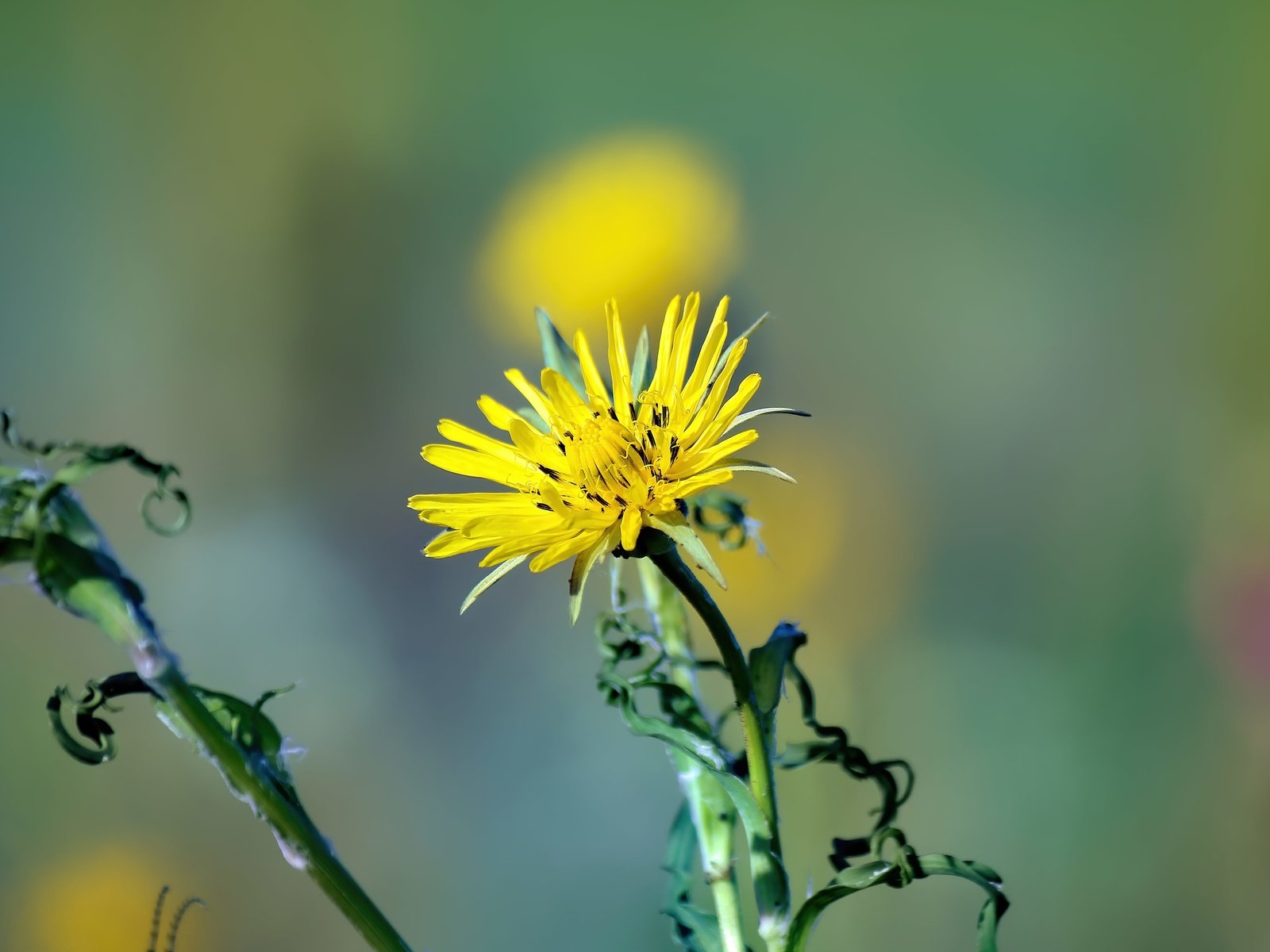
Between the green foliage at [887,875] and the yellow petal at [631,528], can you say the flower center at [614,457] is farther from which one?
the green foliage at [887,875]

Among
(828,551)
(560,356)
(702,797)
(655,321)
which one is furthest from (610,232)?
(702,797)

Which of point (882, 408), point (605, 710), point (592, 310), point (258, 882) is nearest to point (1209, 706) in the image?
point (882, 408)

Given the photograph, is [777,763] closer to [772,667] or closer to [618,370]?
[772,667]

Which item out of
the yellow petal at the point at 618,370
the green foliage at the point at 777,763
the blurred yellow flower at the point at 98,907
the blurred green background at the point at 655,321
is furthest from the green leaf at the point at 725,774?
the blurred yellow flower at the point at 98,907

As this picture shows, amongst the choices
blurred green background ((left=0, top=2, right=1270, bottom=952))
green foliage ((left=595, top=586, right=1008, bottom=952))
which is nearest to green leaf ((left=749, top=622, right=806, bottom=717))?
green foliage ((left=595, top=586, right=1008, bottom=952))

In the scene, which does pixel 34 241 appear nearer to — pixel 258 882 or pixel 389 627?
pixel 389 627

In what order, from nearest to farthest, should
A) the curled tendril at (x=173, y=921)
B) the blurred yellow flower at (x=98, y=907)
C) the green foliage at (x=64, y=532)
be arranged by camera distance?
the green foliage at (x=64, y=532), the curled tendril at (x=173, y=921), the blurred yellow flower at (x=98, y=907)
